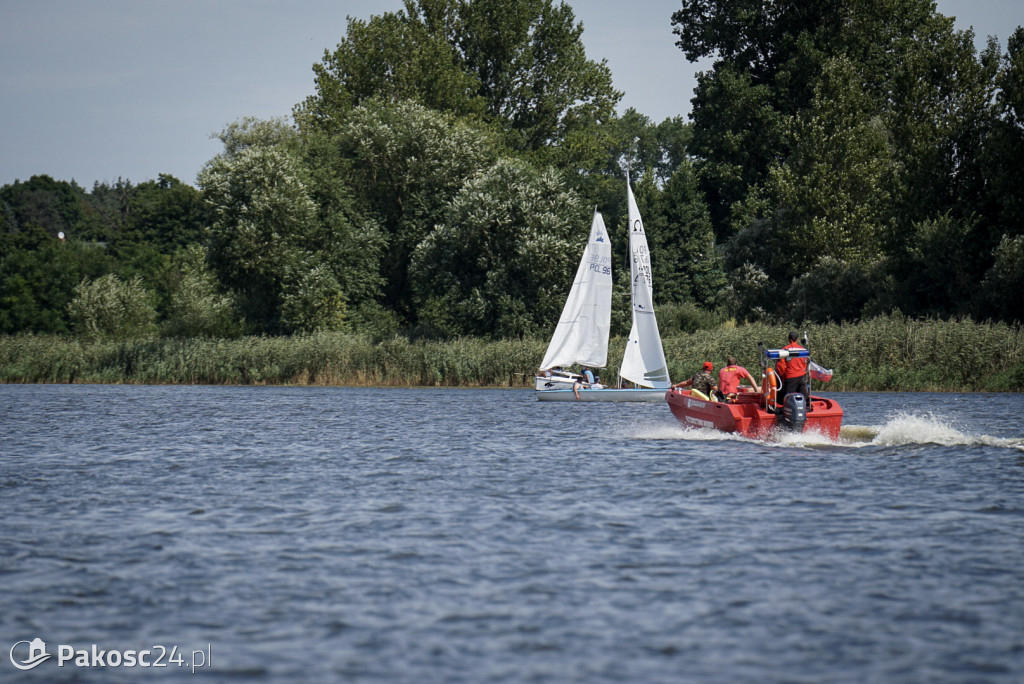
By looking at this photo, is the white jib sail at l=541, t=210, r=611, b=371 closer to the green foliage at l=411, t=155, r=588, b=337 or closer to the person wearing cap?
the green foliage at l=411, t=155, r=588, b=337

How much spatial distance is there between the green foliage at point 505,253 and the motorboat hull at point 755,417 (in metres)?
29.5

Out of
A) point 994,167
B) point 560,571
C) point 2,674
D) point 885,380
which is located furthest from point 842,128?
point 2,674

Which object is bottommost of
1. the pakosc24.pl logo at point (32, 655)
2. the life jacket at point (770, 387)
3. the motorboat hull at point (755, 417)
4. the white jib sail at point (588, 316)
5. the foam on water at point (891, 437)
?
the pakosc24.pl logo at point (32, 655)

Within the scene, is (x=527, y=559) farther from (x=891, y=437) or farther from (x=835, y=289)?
(x=835, y=289)

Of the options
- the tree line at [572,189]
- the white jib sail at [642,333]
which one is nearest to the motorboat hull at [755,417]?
the white jib sail at [642,333]

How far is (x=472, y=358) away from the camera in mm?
49625

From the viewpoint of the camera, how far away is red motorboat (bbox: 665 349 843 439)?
24.2 m

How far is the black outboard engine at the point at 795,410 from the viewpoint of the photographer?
24062 mm

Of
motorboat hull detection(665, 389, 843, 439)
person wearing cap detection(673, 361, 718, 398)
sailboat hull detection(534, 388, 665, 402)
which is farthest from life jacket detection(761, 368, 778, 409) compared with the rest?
sailboat hull detection(534, 388, 665, 402)

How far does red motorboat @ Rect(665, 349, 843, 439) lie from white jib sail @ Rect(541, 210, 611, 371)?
55.6 ft

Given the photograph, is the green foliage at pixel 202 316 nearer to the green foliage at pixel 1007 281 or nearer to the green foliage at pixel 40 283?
the green foliage at pixel 40 283

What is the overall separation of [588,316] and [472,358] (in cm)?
758

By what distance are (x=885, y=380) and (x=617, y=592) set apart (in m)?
33.7

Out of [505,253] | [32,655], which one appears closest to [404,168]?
[505,253]
